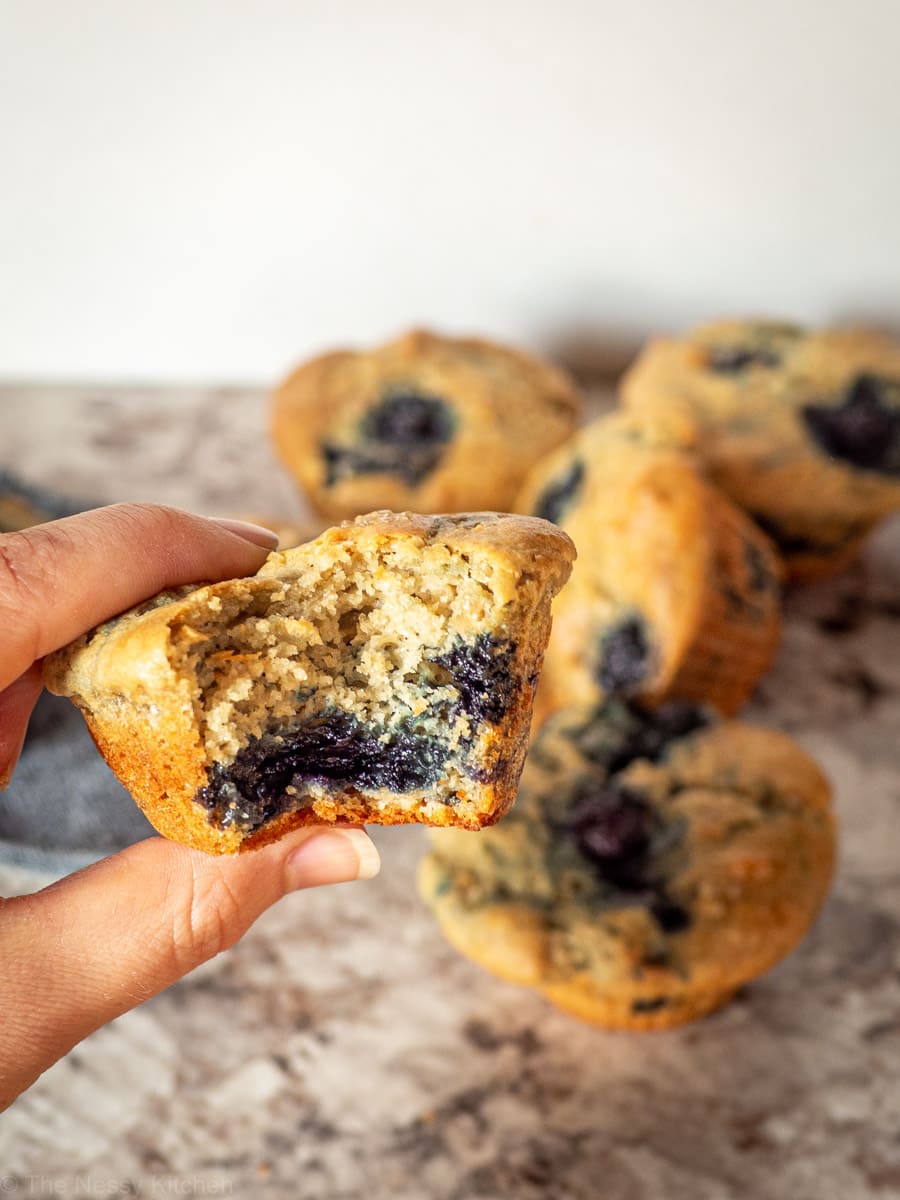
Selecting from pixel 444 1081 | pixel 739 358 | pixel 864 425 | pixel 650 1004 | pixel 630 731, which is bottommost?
pixel 444 1081

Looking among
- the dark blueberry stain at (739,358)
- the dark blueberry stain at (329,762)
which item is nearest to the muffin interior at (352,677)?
the dark blueberry stain at (329,762)

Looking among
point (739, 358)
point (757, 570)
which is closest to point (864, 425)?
point (739, 358)

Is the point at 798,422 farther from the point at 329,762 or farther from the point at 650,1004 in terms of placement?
the point at 329,762

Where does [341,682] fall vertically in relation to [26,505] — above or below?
above

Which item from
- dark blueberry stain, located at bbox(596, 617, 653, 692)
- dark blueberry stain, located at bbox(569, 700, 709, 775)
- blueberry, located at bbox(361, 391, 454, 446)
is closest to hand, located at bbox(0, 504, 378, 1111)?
dark blueberry stain, located at bbox(569, 700, 709, 775)

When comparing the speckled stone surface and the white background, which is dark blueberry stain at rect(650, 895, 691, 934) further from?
the white background

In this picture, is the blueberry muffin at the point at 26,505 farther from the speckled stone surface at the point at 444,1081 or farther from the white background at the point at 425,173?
the white background at the point at 425,173
